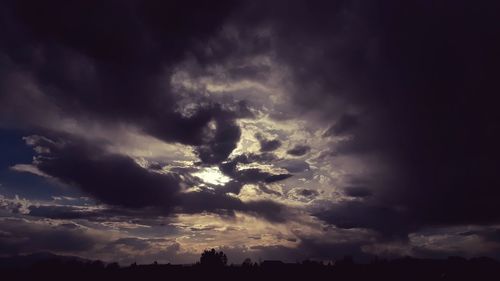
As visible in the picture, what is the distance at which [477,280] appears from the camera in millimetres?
198750

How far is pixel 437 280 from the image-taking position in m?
200

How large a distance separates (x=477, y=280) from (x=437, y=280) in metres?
21.1
